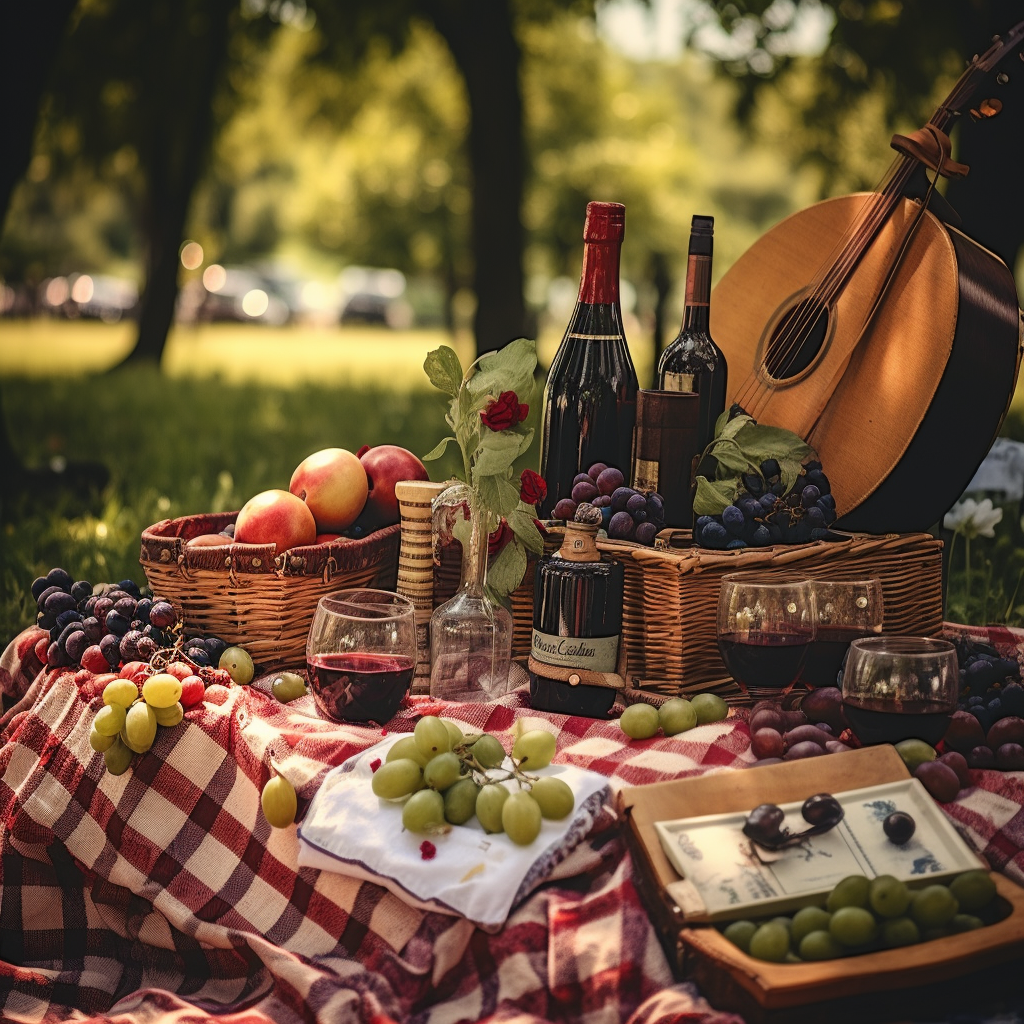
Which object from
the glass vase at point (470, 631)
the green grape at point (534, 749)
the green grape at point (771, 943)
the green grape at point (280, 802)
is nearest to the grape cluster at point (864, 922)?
the green grape at point (771, 943)

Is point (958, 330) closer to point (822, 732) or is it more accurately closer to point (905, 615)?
point (905, 615)

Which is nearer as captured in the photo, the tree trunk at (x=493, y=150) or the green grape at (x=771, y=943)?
the green grape at (x=771, y=943)

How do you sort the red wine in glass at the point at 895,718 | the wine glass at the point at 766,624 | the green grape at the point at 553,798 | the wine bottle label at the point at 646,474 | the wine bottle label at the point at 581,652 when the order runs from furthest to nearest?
the wine bottle label at the point at 646,474 < the wine bottle label at the point at 581,652 < the wine glass at the point at 766,624 < the red wine in glass at the point at 895,718 < the green grape at the point at 553,798

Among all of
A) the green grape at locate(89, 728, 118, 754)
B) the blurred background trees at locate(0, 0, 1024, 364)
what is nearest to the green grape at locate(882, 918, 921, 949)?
the green grape at locate(89, 728, 118, 754)

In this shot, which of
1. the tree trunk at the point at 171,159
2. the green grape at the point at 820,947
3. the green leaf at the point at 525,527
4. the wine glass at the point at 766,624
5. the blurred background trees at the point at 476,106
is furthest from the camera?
the tree trunk at the point at 171,159

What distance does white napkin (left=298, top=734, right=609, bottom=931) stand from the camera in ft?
5.82

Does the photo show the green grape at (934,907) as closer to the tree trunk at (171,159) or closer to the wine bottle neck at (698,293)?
the wine bottle neck at (698,293)

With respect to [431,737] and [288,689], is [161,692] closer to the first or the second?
[288,689]

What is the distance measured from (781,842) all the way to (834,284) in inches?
59.0

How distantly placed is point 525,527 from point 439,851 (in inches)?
28.2

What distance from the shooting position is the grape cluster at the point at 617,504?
7.84ft

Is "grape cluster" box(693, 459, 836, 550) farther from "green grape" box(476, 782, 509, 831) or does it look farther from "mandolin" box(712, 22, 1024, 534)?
"green grape" box(476, 782, 509, 831)

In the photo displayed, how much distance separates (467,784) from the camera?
188 cm

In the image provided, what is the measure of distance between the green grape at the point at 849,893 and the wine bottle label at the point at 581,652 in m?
0.69
